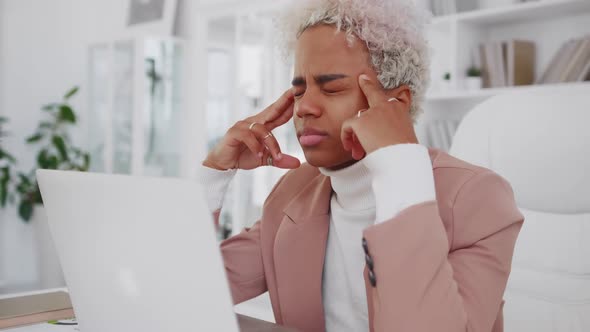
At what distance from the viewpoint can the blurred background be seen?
8.82 feet

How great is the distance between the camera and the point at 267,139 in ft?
3.89

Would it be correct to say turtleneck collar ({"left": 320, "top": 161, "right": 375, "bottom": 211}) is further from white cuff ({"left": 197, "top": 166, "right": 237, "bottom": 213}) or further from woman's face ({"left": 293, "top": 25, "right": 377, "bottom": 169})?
white cuff ({"left": 197, "top": 166, "right": 237, "bottom": 213})

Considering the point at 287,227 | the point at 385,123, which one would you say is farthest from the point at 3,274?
the point at 385,123

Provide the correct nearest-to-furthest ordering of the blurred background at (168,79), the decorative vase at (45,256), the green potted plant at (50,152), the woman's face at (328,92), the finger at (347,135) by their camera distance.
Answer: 1. the finger at (347,135)
2. the woman's face at (328,92)
3. the blurred background at (168,79)
4. the decorative vase at (45,256)
5. the green potted plant at (50,152)

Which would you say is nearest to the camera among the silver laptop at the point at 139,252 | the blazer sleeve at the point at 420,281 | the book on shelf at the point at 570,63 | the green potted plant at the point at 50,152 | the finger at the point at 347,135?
the silver laptop at the point at 139,252

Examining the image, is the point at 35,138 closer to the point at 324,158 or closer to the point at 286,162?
the point at 286,162

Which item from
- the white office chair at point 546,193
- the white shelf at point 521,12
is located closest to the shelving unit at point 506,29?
the white shelf at point 521,12

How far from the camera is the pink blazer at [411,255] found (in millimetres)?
771

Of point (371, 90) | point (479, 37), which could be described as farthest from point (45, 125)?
point (371, 90)

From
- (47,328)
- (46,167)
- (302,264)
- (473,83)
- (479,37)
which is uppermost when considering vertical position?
(479,37)

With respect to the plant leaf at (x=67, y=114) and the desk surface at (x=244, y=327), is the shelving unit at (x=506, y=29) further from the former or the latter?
the plant leaf at (x=67, y=114)

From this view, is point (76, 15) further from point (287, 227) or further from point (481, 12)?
point (287, 227)

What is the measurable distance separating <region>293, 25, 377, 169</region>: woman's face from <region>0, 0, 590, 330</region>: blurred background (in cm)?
169

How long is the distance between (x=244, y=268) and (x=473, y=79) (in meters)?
1.84
